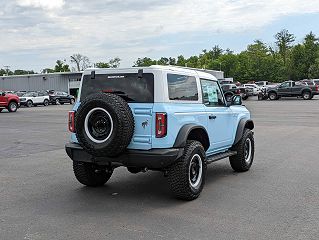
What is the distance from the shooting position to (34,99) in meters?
46.0

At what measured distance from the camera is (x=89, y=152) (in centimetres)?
606

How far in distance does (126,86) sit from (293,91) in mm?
Answer: 38941

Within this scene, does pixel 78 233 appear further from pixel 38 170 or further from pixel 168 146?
pixel 38 170

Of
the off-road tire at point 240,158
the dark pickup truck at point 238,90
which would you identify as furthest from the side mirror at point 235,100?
the dark pickup truck at point 238,90

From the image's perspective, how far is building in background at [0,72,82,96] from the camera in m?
70.4

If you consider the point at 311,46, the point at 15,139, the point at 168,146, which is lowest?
the point at 15,139

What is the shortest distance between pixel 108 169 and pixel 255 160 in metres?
4.03

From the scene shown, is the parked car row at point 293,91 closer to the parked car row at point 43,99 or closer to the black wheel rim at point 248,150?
the parked car row at point 43,99

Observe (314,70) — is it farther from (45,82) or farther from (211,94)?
(211,94)

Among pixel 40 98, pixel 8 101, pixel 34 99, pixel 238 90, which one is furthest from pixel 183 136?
pixel 40 98

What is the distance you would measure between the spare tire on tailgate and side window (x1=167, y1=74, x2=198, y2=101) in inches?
30.9

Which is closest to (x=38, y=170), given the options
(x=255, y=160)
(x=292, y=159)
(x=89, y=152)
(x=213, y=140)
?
(x=89, y=152)

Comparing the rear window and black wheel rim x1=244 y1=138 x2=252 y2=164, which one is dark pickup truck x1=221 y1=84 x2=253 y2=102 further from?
the rear window

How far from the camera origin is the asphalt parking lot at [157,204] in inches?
190
